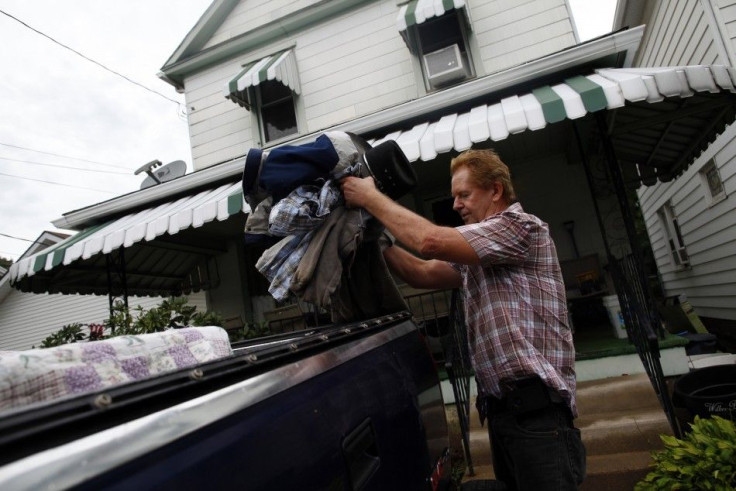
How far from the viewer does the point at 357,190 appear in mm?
1723

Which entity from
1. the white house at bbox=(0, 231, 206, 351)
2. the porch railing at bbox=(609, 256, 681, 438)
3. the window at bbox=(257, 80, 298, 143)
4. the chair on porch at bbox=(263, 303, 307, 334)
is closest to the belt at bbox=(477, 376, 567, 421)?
the porch railing at bbox=(609, 256, 681, 438)

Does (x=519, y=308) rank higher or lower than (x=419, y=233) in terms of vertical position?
lower

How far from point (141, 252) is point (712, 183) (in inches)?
377

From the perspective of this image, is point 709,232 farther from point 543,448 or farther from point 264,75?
point 264,75

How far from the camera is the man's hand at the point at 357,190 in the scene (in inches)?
67.5

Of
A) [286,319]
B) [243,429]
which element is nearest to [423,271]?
[243,429]

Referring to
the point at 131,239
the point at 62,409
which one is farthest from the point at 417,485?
the point at 131,239

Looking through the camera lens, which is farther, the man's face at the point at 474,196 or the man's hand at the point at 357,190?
the man's face at the point at 474,196

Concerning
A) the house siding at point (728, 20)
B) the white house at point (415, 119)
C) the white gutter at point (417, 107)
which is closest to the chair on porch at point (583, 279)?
the white house at point (415, 119)

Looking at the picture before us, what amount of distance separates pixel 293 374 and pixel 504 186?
53.3 inches

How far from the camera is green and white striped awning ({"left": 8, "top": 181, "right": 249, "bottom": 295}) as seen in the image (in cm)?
529

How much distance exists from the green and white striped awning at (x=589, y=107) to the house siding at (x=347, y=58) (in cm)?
195

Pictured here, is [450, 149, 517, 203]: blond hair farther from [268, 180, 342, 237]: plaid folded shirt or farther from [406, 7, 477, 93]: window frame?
[406, 7, 477, 93]: window frame

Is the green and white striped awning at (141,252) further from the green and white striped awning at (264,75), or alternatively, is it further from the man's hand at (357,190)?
the man's hand at (357,190)
